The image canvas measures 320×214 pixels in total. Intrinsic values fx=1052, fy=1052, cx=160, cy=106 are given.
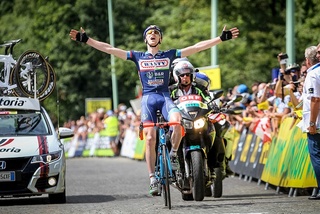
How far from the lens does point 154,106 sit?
1334cm

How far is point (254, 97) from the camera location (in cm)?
2202

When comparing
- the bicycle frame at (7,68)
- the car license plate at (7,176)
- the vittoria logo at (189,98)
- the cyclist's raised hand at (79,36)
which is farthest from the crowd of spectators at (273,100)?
the bicycle frame at (7,68)

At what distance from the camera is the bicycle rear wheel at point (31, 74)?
53.5 ft

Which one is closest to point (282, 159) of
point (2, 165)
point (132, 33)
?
point (2, 165)

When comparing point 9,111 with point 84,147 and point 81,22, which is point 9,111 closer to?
point 84,147

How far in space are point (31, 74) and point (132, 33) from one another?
1406 inches

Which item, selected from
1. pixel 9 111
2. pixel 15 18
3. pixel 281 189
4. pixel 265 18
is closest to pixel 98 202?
pixel 9 111

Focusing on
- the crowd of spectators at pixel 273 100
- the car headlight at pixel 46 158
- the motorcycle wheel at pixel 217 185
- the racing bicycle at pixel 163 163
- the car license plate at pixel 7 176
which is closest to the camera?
the racing bicycle at pixel 163 163

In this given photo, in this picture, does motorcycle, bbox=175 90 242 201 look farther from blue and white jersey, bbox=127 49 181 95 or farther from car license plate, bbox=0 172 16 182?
car license plate, bbox=0 172 16 182

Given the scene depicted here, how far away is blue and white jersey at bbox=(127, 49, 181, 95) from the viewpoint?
13516 mm

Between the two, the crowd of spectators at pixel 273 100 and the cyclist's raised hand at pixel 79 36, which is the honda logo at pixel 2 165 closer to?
the cyclist's raised hand at pixel 79 36

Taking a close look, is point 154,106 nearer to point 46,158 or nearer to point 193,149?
point 193,149

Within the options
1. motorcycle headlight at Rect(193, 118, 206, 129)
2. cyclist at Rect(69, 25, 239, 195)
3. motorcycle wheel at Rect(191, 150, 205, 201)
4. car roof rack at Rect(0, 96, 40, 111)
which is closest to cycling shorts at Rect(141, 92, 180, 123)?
cyclist at Rect(69, 25, 239, 195)

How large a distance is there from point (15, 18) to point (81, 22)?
10.0 metres
